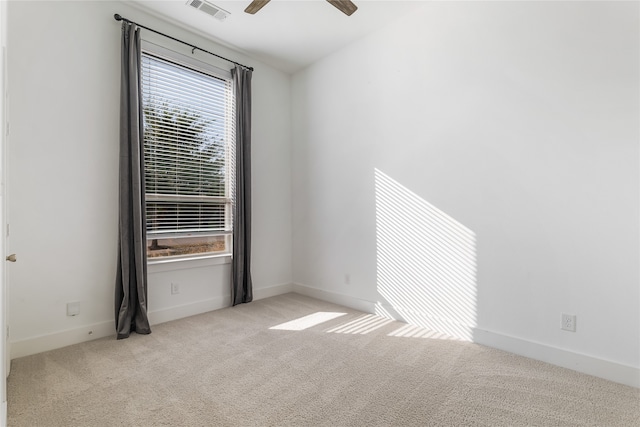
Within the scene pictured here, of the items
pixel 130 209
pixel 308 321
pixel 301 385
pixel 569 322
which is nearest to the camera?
pixel 301 385

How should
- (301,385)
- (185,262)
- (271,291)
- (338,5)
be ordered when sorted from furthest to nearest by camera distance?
1. (271,291)
2. (185,262)
3. (338,5)
4. (301,385)

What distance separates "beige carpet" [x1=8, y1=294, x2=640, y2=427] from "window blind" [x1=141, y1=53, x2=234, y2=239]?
1.17 meters

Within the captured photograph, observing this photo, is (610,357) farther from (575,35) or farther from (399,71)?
(399,71)

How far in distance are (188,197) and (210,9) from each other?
5.83 ft

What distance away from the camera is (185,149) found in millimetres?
3316

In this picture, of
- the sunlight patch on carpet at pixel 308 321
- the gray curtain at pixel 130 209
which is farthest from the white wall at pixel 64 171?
the sunlight patch on carpet at pixel 308 321

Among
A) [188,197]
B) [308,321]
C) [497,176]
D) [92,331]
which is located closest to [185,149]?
[188,197]

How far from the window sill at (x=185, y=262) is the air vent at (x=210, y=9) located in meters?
2.37

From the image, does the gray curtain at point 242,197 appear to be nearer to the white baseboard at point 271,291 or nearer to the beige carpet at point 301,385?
the white baseboard at point 271,291

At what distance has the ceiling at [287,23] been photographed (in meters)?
2.94

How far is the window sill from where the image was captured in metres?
3.08

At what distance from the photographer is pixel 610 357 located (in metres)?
2.08

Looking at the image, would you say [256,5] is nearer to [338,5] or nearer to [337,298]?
[338,5]

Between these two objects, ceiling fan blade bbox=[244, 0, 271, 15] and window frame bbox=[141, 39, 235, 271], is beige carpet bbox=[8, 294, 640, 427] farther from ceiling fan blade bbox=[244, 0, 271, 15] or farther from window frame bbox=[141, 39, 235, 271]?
ceiling fan blade bbox=[244, 0, 271, 15]
